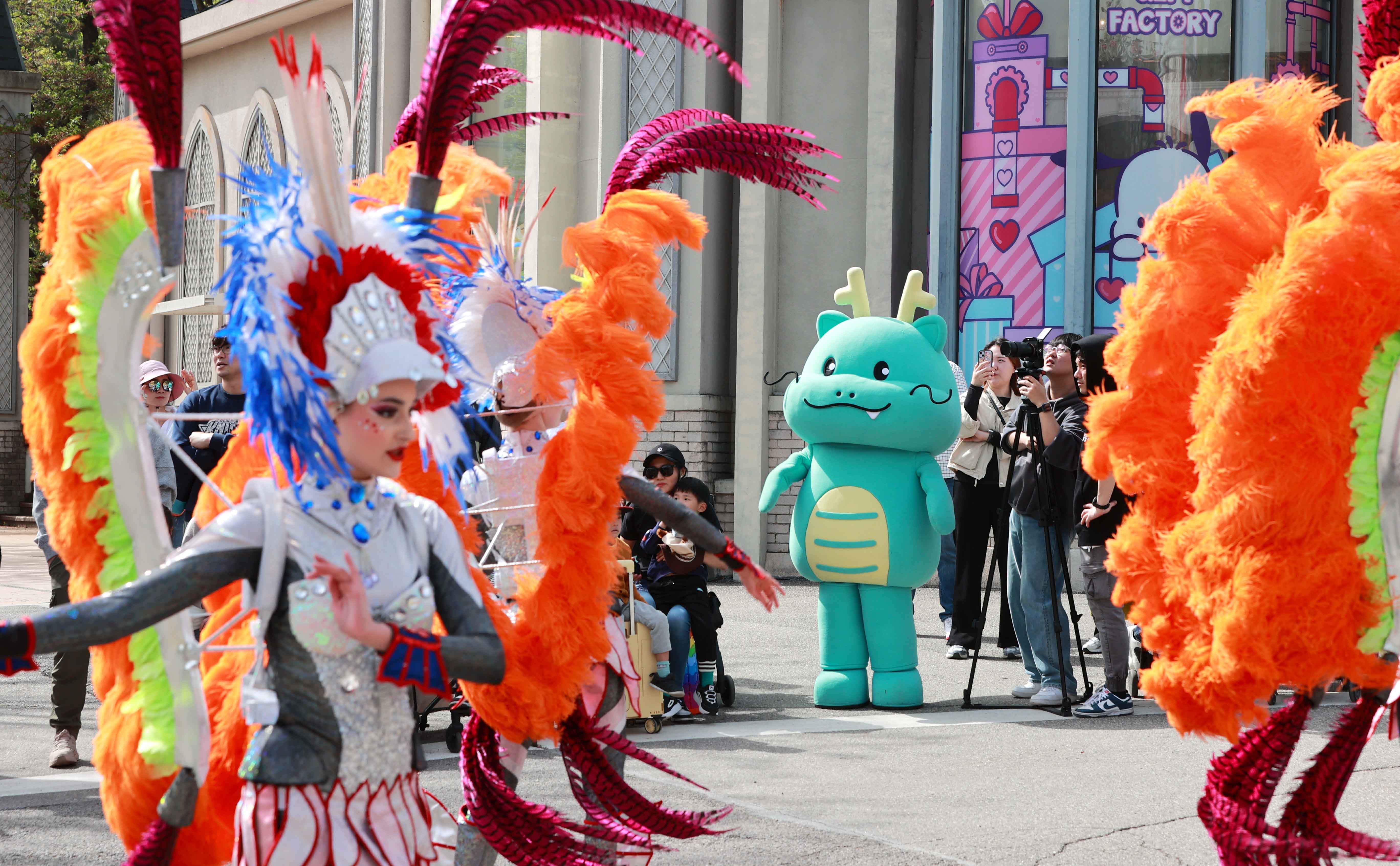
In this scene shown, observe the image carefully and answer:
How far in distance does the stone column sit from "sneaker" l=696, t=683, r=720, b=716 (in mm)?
17880

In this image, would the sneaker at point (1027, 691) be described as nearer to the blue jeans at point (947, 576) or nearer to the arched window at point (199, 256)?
the blue jeans at point (947, 576)

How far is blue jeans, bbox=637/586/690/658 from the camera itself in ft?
22.6

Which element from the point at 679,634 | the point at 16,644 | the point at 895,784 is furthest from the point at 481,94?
the point at 679,634

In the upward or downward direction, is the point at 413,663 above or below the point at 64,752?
above

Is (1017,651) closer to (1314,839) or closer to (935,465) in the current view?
(935,465)

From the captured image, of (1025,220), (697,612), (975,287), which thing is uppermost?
(1025,220)

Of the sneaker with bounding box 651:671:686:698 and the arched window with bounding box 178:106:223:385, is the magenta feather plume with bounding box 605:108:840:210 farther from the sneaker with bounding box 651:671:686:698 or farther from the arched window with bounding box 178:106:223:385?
the arched window with bounding box 178:106:223:385

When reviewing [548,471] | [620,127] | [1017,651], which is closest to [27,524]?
[620,127]

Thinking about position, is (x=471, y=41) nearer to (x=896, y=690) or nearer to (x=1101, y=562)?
(x=896, y=690)

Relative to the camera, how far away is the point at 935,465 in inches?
280

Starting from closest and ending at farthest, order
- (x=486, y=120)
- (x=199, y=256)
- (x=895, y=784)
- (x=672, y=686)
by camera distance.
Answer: (x=486, y=120)
(x=895, y=784)
(x=672, y=686)
(x=199, y=256)

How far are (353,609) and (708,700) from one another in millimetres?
4669

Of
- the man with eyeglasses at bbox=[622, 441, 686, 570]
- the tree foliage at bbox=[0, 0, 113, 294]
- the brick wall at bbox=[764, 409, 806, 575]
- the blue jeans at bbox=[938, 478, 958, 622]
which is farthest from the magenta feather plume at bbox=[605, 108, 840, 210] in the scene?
the tree foliage at bbox=[0, 0, 113, 294]

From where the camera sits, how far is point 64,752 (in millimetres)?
5734
